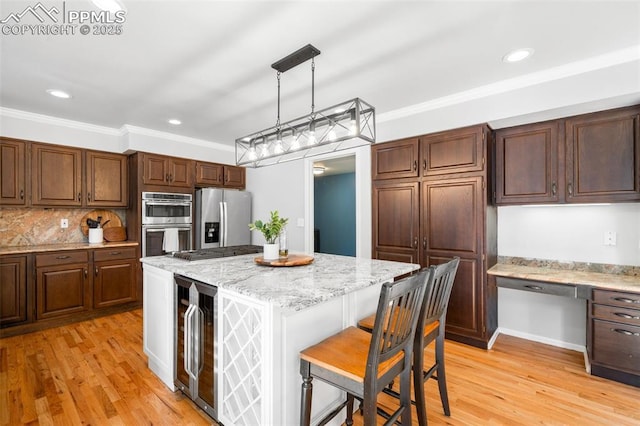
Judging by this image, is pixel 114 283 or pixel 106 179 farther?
pixel 106 179

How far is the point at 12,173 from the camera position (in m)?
3.34

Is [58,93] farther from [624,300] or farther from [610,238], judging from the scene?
[610,238]

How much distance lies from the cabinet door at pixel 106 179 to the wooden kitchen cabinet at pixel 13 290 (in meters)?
1.00

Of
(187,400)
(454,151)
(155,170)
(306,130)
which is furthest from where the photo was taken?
(155,170)

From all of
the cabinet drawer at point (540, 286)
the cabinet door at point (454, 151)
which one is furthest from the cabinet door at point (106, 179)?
the cabinet drawer at point (540, 286)

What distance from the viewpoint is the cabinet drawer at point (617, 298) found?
2166mm

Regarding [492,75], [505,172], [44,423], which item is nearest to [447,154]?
[505,172]

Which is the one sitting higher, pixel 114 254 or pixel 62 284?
pixel 114 254

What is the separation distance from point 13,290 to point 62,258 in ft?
1.63

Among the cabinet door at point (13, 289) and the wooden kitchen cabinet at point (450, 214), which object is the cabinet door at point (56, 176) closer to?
the cabinet door at point (13, 289)

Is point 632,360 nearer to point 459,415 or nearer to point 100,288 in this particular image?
point 459,415

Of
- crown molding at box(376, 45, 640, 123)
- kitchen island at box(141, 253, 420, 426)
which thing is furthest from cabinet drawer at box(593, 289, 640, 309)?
crown molding at box(376, 45, 640, 123)

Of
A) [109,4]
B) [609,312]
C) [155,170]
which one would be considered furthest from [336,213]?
[109,4]

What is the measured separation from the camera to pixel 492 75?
255cm
